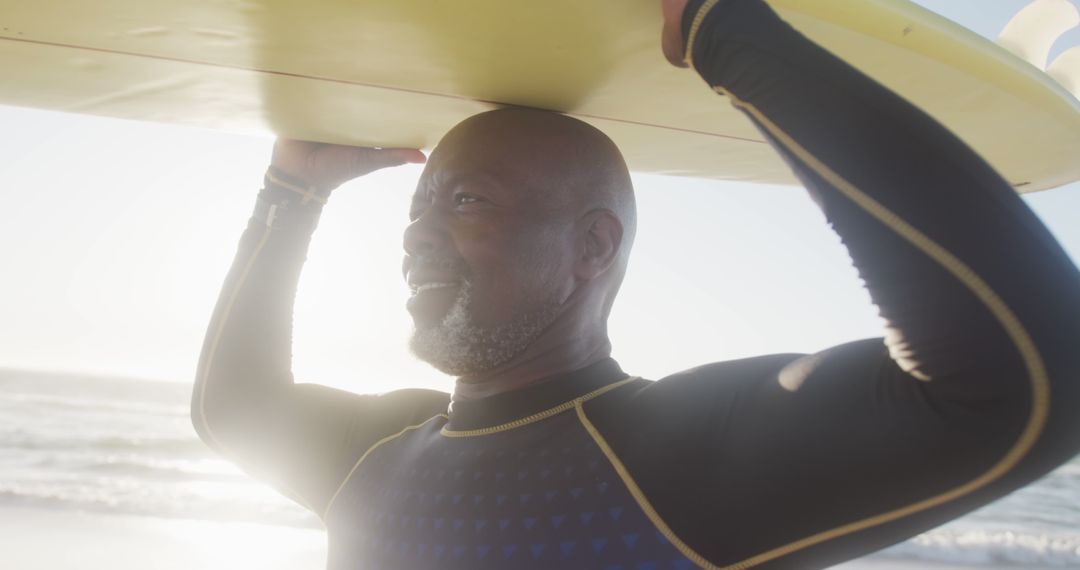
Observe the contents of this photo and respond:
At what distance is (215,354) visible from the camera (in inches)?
98.0

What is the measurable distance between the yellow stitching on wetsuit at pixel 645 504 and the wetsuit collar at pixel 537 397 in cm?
17

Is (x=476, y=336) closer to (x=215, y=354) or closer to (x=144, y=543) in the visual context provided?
(x=215, y=354)

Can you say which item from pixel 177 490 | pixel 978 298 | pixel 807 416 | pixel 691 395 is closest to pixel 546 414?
pixel 691 395

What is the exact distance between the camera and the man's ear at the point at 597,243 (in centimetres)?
213

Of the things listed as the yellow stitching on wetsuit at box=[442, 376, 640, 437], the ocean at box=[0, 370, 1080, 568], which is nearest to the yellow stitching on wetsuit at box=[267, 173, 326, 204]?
the yellow stitching on wetsuit at box=[442, 376, 640, 437]

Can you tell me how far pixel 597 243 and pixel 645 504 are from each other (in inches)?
28.8

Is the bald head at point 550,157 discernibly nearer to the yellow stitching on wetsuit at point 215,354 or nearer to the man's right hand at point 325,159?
the man's right hand at point 325,159

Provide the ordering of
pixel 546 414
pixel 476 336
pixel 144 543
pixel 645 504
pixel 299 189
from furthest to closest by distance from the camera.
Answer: pixel 144 543 → pixel 299 189 → pixel 476 336 → pixel 546 414 → pixel 645 504

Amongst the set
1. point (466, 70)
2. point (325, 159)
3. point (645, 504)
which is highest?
point (325, 159)

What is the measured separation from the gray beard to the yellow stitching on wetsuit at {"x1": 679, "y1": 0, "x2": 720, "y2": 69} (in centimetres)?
74

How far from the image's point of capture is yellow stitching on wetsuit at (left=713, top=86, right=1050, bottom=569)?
1111 mm

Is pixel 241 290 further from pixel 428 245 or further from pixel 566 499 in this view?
pixel 566 499

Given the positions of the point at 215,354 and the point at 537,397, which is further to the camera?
the point at 215,354

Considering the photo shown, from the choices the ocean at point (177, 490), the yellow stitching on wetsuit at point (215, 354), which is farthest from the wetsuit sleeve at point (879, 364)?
the ocean at point (177, 490)
